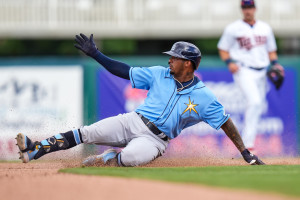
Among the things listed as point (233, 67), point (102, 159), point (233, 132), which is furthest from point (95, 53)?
point (233, 67)

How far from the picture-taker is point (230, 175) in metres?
7.05

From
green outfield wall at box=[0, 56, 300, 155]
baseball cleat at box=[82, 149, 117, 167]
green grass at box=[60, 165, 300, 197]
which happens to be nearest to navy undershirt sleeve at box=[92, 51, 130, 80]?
baseball cleat at box=[82, 149, 117, 167]

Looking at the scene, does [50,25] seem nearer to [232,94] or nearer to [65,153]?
[232,94]

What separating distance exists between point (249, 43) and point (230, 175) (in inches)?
184

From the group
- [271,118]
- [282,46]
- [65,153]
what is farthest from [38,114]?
[282,46]

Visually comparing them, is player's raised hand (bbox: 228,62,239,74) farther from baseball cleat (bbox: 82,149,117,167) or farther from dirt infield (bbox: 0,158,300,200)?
dirt infield (bbox: 0,158,300,200)

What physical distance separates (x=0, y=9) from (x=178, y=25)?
15.6ft

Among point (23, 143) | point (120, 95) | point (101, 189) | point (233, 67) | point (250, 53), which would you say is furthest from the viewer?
point (120, 95)

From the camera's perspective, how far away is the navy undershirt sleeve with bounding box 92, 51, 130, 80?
8.15 m

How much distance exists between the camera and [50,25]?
61.9 feet

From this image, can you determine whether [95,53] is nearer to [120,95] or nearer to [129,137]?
[129,137]

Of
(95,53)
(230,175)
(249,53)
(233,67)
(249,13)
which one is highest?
(249,13)

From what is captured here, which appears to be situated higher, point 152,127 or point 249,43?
point 249,43

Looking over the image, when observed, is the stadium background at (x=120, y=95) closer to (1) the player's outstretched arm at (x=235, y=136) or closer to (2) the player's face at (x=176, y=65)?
(2) the player's face at (x=176, y=65)
